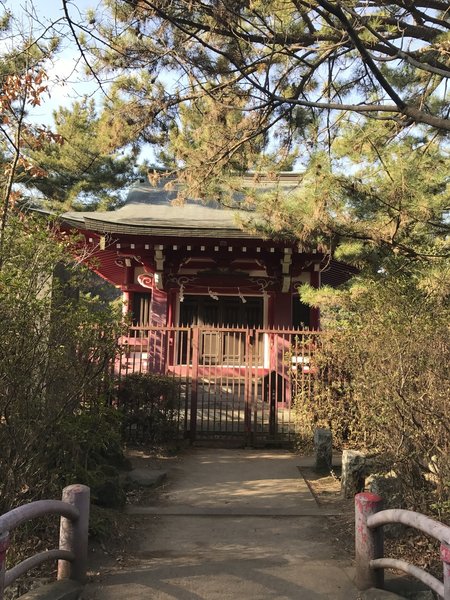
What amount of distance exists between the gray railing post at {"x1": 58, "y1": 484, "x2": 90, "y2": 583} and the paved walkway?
7.4 inches

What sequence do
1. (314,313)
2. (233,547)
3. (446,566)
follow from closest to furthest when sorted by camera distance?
(446,566) < (233,547) < (314,313)

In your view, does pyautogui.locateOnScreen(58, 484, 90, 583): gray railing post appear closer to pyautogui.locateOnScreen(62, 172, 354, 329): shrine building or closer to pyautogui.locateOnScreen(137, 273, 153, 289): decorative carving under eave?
pyautogui.locateOnScreen(62, 172, 354, 329): shrine building

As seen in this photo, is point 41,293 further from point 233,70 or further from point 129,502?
point 233,70

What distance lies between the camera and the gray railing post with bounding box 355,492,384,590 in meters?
3.29

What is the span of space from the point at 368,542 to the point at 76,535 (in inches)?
79.9

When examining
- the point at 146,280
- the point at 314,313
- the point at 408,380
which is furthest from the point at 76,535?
the point at 314,313

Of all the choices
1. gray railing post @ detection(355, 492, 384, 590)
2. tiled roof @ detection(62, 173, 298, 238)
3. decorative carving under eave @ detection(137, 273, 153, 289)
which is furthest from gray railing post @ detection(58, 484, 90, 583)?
decorative carving under eave @ detection(137, 273, 153, 289)

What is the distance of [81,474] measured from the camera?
4477 mm

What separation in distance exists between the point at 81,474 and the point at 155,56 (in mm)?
4713

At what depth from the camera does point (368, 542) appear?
330 centimetres

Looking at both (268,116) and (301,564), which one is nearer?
(301,564)

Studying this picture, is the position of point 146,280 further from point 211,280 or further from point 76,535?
point 76,535

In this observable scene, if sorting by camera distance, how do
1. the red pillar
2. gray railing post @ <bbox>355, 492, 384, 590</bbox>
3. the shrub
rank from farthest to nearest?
1. the red pillar
2. the shrub
3. gray railing post @ <bbox>355, 492, 384, 590</bbox>

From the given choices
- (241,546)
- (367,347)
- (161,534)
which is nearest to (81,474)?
(161,534)
